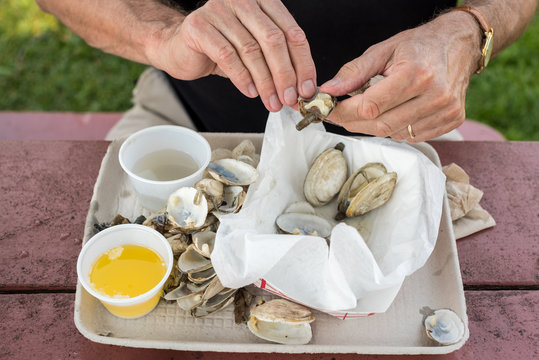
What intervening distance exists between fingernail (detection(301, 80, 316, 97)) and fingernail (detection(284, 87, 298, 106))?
20mm

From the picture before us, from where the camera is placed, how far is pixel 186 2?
62.9 inches

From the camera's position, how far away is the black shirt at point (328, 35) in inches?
56.8

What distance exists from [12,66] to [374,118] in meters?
2.31

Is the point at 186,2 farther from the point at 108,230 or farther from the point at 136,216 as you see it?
the point at 108,230

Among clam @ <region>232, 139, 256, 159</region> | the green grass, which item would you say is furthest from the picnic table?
the green grass

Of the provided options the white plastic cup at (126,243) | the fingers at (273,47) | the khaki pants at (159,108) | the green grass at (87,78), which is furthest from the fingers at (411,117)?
the green grass at (87,78)

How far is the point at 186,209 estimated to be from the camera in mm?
1001

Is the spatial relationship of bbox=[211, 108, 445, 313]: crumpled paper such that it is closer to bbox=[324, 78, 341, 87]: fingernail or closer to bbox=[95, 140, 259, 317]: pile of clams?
bbox=[95, 140, 259, 317]: pile of clams

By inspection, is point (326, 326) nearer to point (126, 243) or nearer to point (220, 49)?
point (126, 243)

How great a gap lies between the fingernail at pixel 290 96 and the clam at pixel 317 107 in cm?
1

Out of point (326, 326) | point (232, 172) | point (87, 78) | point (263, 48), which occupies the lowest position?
point (87, 78)

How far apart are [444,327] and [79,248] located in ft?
2.56

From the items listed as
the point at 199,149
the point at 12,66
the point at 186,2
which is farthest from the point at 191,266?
the point at 12,66

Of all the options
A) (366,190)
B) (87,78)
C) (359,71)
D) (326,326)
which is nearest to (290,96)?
(359,71)
